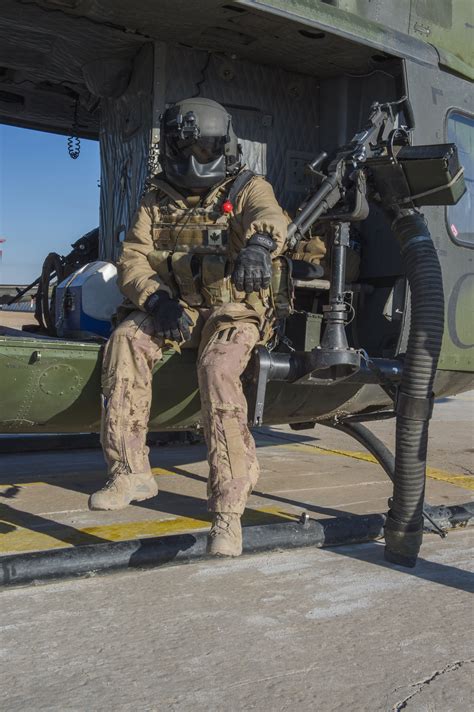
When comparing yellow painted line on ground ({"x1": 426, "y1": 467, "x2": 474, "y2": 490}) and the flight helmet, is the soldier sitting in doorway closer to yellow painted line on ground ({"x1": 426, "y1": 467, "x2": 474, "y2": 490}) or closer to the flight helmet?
the flight helmet

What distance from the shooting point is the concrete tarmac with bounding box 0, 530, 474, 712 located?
196cm

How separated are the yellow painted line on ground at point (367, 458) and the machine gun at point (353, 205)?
1.80 m

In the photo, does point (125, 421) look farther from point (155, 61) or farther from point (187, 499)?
point (155, 61)

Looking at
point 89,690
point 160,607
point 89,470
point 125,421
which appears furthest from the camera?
point 89,470

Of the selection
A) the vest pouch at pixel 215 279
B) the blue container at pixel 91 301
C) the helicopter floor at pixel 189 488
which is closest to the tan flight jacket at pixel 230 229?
the vest pouch at pixel 215 279

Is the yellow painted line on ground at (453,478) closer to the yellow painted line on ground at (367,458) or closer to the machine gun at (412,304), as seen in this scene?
the yellow painted line on ground at (367,458)

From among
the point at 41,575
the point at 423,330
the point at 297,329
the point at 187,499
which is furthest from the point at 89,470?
the point at 423,330

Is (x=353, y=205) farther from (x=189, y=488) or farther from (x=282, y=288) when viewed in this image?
(x=189, y=488)

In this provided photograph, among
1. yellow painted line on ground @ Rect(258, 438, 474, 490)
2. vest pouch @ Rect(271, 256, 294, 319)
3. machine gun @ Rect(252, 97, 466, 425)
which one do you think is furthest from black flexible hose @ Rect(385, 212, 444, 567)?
yellow painted line on ground @ Rect(258, 438, 474, 490)

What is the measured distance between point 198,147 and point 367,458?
3.04 meters

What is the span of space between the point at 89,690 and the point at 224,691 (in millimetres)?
342

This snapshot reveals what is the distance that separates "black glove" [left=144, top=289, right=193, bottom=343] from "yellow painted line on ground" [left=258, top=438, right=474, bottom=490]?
249cm

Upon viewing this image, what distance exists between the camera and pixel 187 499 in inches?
166

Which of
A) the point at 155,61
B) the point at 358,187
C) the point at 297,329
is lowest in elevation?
the point at 297,329
